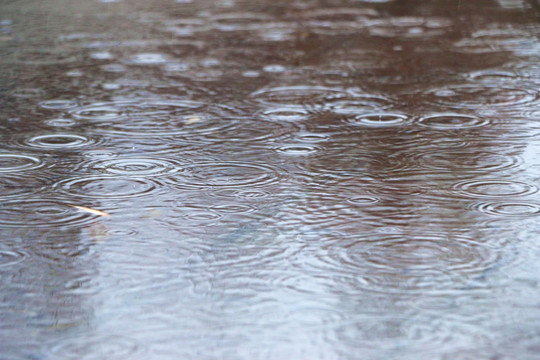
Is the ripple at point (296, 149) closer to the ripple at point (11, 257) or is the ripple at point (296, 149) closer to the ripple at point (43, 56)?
the ripple at point (11, 257)

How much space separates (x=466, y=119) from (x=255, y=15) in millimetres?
2657

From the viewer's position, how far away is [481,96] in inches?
116

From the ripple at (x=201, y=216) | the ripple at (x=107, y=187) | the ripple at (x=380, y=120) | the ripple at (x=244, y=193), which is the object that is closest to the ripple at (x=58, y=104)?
the ripple at (x=107, y=187)

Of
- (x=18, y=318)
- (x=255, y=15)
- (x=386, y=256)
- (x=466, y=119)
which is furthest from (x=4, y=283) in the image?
(x=255, y=15)

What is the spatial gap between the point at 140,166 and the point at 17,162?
349 mm

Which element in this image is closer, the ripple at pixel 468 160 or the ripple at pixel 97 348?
the ripple at pixel 97 348

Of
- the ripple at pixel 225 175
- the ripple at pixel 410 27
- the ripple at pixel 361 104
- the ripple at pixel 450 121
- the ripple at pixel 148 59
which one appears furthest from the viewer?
the ripple at pixel 410 27

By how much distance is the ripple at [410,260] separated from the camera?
1.45 m

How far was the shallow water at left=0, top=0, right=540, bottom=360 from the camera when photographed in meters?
1.30

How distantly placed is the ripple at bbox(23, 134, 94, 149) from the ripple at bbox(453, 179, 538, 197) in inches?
43.9

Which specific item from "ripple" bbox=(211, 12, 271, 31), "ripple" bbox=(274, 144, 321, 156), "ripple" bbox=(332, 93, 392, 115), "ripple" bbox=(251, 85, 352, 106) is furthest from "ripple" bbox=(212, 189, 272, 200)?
"ripple" bbox=(211, 12, 271, 31)

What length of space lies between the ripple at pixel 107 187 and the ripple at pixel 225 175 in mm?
80

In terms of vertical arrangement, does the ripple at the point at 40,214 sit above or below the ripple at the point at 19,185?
above

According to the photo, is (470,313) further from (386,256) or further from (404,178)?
(404,178)
